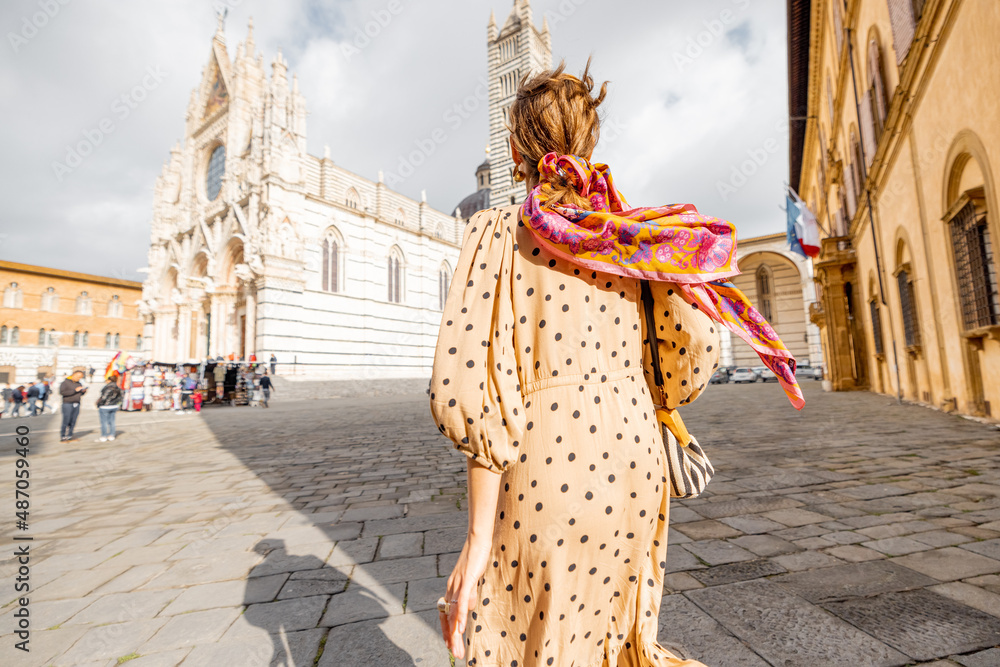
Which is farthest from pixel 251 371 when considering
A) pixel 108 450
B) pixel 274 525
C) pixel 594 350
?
pixel 594 350

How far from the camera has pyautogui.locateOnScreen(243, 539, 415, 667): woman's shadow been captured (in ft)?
6.18

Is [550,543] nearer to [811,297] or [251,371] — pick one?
[251,371]

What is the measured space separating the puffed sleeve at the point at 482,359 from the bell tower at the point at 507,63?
2721 centimetres

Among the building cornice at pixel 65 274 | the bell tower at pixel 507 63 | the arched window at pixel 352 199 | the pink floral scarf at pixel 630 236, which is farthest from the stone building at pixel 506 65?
the building cornice at pixel 65 274

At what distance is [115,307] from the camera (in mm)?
46000

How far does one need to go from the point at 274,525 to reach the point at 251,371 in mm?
20936

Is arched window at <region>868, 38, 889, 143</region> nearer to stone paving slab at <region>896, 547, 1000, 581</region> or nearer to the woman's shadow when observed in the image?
stone paving slab at <region>896, 547, 1000, 581</region>

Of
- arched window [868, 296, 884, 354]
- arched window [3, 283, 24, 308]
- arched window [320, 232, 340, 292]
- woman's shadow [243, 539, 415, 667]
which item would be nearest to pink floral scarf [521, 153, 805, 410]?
woman's shadow [243, 539, 415, 667]

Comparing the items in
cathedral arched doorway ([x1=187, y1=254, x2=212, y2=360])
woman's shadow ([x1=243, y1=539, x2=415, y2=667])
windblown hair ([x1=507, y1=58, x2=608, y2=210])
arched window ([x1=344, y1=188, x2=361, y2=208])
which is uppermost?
arched window ([x1=344, y1=188, x2=361, y2=208])

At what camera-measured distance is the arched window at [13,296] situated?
128 feet

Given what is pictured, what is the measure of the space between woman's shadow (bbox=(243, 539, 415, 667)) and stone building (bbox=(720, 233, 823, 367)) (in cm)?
3466

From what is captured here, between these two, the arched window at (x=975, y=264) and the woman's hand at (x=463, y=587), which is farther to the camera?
the arched window at (x=975, y=264)

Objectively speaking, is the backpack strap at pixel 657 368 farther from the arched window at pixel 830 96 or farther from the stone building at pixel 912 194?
the arched window at pixel 830 96

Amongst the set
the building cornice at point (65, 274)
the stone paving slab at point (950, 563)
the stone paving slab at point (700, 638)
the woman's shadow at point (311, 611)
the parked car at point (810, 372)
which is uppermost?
the building cornice at point (65, 274)
